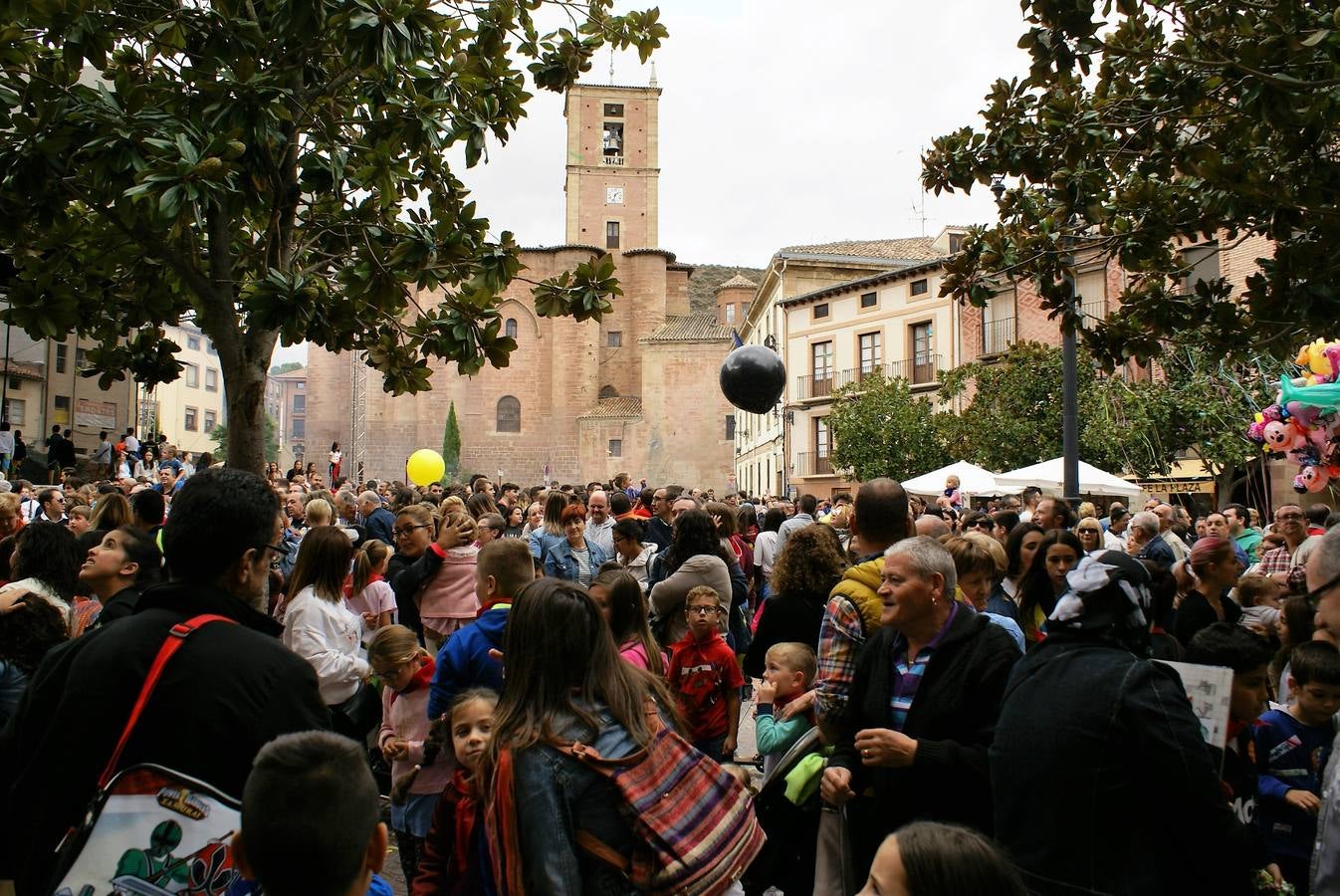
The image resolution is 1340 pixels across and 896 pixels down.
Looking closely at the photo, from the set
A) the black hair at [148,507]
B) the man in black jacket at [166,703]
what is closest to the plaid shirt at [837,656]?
the man in black jacket at [166,703]

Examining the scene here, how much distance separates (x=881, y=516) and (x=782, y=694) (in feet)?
2.86

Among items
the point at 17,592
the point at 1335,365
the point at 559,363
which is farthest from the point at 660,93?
the point at 17,592

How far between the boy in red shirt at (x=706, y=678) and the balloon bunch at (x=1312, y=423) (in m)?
6.66

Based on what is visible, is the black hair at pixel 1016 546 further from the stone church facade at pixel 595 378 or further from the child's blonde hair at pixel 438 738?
the stone church facade at pixel 595 378

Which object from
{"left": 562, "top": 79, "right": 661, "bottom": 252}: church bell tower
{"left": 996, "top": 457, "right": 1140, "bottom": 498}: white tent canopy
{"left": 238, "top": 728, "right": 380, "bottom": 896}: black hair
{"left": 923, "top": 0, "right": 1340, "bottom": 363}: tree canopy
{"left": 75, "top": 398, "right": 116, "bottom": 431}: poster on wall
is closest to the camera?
{"left": 238, "top": 728, "right": 380, "bottom": 896}: black hair

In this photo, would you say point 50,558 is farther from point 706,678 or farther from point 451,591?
point 706,678

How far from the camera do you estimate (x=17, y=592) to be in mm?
4191

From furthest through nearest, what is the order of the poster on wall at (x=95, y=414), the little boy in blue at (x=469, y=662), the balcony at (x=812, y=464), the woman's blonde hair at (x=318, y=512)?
the balcony at (x=812, y=464), the poster on wall at (x=95, y=414), the woman's blonde hair at (x=318, y=512), the little boy in blue at (x=469, y=662)

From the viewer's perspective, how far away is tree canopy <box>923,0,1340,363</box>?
6.11m

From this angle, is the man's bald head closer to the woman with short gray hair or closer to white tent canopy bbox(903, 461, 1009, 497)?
the woman with short gray hair

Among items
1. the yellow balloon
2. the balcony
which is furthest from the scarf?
the balcony

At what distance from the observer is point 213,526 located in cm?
253

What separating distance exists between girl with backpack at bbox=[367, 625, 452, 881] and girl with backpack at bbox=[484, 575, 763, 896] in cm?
156

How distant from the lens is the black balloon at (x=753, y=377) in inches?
304
